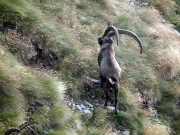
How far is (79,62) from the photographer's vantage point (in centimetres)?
987

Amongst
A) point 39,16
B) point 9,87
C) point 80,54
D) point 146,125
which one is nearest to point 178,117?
point 146,125

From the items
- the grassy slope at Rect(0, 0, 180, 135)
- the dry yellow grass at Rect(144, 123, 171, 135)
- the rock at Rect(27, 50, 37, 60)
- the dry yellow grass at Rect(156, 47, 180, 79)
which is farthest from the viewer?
the dry yellow grass at Rect(156, 47, 180, 79)

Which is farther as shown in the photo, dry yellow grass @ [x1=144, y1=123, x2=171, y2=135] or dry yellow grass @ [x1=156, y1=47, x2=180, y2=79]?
dry yellow grass @ [x1=156, y1=47, x2=180, y2=79]

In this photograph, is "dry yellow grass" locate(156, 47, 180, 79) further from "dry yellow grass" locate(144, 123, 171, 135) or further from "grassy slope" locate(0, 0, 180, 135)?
"dry yellow grass" locate(144, 123, 171, 135)

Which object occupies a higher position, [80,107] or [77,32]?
[77,32]

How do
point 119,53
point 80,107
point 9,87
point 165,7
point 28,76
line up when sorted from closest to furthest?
point 9,87, point 28,76, point 80,107, point 119,53, point 165,7

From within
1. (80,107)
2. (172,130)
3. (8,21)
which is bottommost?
(172,130)

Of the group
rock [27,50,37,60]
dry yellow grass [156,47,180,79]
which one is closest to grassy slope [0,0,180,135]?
dry yellow grass [156,47,180,79]

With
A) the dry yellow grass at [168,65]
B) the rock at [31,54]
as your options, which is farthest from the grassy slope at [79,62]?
the rock at [31,54]

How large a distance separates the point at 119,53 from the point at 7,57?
4.28 meters

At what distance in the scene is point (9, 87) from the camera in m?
7.10

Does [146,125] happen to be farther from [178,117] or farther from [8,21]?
[8,21]

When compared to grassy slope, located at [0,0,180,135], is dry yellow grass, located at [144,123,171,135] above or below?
below

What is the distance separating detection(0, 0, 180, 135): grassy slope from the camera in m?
7.36
